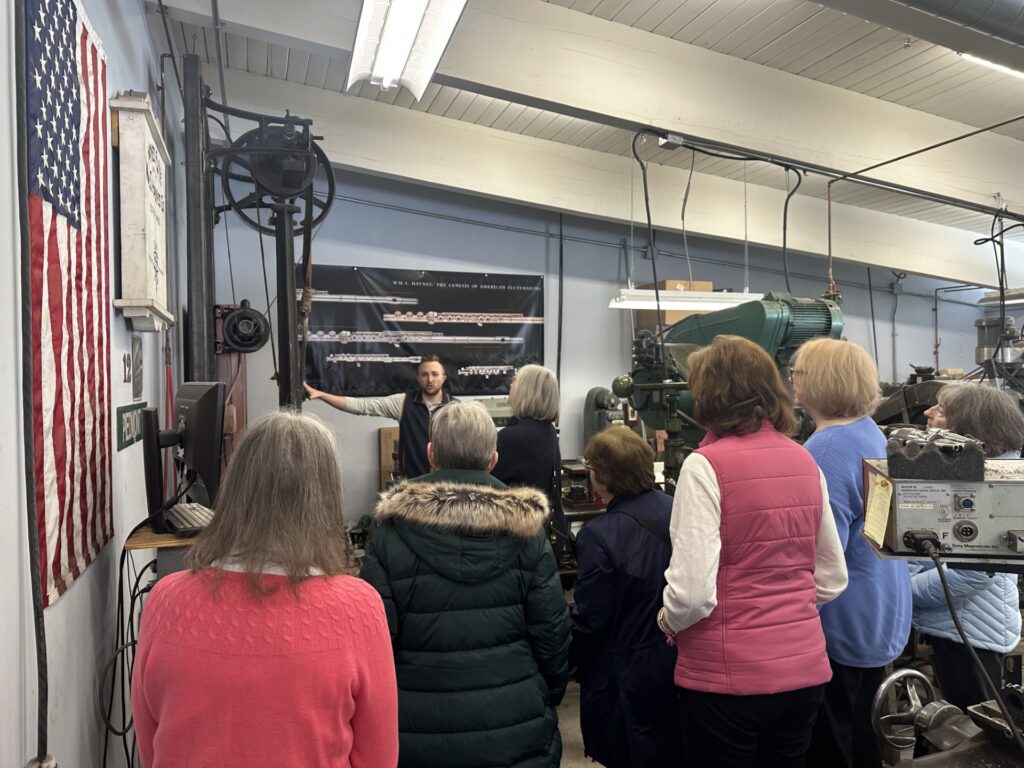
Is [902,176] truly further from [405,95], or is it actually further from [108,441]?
[108,441]

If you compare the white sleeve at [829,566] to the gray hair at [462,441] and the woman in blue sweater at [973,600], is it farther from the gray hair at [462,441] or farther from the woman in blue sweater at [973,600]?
the gray hair at [462,441]

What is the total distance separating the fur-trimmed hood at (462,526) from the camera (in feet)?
4.95

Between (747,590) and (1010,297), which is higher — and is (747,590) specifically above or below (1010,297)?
below

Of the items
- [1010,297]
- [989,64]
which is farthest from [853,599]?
[1010,297]

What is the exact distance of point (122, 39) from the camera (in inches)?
88.0

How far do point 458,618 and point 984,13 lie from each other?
2.30 metres

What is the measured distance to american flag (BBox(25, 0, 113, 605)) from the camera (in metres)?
1.22

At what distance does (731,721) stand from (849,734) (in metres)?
0.53

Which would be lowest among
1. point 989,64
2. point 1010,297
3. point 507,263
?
point 1010,297

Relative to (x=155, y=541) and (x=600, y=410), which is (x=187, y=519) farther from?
(x=600, y=410)

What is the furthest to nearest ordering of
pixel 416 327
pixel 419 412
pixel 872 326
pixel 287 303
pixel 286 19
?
pixel 872 326 < pixel 416 327 < pixel 419 412 < pixel 286 19 < pixel 287 303

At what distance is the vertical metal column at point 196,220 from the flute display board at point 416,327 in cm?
178

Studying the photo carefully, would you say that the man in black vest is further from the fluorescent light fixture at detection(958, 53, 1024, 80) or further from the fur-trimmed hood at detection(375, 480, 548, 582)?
the fluorescent light fixture at detection(958, 53, 1024, 80)

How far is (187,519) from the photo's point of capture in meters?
1.79
